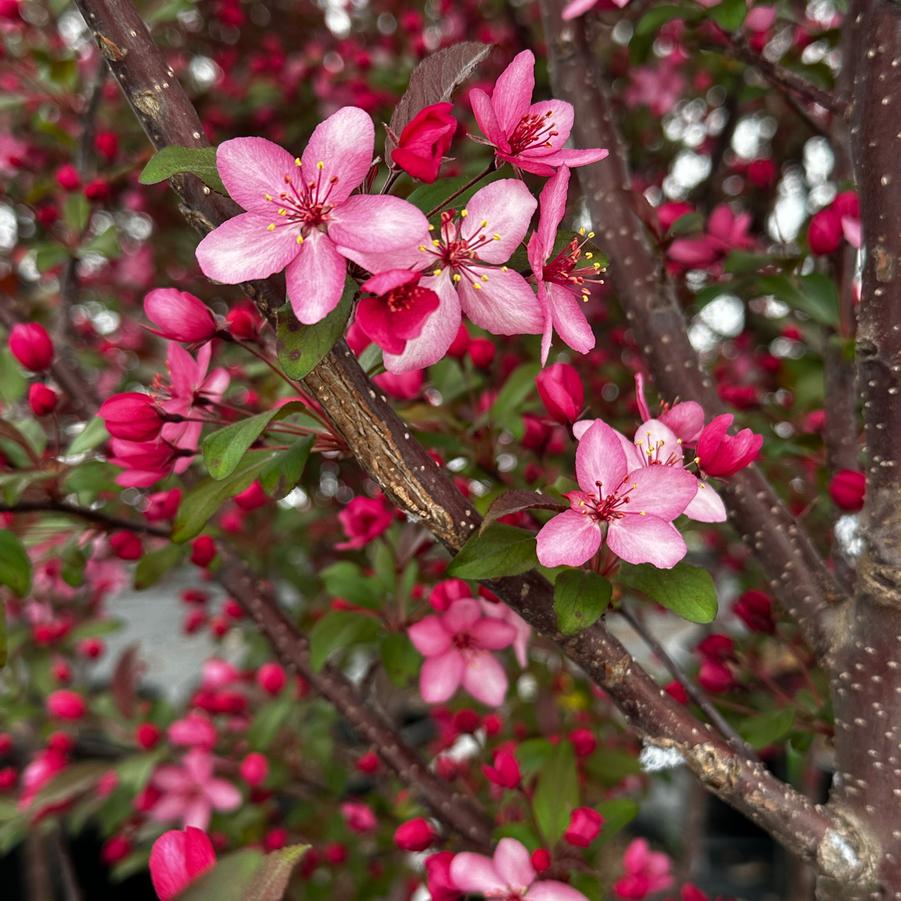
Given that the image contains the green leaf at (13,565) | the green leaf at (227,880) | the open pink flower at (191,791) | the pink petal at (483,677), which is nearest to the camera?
the green leaf at (227,880)

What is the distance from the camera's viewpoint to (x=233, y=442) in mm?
667

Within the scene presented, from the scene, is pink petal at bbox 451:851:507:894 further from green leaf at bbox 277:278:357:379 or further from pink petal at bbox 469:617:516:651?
green leaf at bbox 277:278:357:379

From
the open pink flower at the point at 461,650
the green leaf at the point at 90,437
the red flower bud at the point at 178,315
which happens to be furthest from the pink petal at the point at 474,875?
the green leaf at the point at 90,437

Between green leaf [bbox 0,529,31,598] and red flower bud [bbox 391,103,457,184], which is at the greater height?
red flower bud [bbox 391,103,457,184]

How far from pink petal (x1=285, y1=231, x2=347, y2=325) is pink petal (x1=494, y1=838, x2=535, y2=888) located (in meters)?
0.58

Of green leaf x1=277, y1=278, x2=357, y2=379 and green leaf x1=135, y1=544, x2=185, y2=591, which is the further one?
green leaf x1=135, y1=544, x2=185, y2=591

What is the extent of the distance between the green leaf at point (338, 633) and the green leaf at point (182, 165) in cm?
68

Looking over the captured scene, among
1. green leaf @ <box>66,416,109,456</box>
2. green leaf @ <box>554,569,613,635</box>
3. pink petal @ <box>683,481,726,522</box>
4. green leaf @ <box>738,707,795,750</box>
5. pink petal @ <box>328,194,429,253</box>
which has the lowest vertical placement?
green leaf @ <box>738,707,795,750</box>

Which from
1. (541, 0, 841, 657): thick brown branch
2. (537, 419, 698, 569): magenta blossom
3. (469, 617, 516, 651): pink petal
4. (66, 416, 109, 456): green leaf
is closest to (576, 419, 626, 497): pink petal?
(537, 419, 698, 569): magenta blossom

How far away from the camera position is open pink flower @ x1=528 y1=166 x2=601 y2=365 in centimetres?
61

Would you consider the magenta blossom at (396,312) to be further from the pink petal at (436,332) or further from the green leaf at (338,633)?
the green leaf at (338,633)

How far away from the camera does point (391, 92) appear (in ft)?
6.88

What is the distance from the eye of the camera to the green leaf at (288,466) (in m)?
0.75

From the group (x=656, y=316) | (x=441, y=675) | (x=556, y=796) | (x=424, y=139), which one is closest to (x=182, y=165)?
(x=424, y=139)
